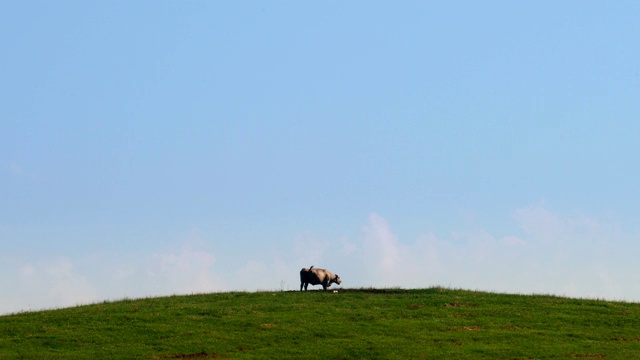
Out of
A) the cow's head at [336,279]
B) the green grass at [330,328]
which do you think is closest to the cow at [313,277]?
the cow's head at [336,279]

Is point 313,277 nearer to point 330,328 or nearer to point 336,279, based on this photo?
point 336,279

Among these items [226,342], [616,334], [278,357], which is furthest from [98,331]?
[616,334]

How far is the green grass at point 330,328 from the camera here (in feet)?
123

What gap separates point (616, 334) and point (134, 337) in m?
20.4

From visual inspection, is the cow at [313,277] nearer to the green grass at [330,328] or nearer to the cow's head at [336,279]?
the cow's head at [336,279]

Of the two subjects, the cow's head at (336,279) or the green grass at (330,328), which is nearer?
the green grass at (330,328)

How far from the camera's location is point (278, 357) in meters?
36.4

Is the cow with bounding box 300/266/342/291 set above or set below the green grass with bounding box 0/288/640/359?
above

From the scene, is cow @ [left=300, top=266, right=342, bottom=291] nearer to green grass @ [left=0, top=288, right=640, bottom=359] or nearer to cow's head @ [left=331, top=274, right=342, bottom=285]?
cow's head @ [left=331, top=274, right=342, bottom=285]

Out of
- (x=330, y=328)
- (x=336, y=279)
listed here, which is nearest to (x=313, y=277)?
(x=336, y=279)

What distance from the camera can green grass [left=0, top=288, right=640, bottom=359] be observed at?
37.5m

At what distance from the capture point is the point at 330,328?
134ft

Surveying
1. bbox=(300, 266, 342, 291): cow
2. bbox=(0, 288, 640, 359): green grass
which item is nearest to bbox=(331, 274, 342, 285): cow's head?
bbox=(300, 266, 342, 291): cow

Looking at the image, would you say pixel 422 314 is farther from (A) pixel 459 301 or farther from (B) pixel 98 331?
(B) pixel 98 331
